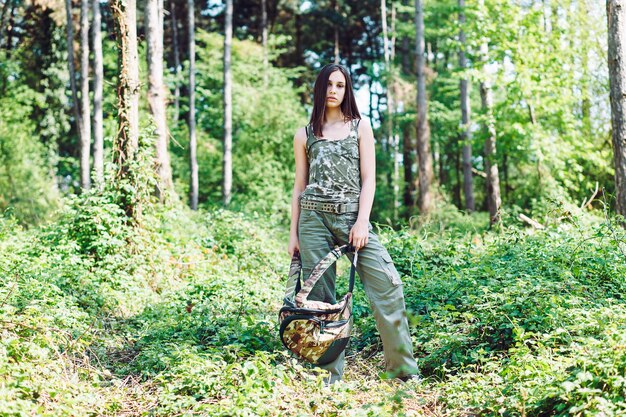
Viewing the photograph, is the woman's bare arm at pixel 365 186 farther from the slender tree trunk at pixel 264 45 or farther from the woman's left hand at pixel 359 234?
the slender tree trunk at pixel 264 45

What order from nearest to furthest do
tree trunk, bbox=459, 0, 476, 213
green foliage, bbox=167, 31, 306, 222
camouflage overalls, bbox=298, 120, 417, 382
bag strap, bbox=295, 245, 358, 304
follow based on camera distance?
1. bag strap, bbox=295, 245, 358, 304
2. camouflage overalls, bbox=298, 120, 417, 382
3. tree trunk, bbox=459, 0, 476, 213
4. green foliage, bbox=167, 31, 306, 222


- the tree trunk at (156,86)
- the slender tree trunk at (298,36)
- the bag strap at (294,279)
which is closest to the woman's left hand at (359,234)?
the bag strap at (294,279)

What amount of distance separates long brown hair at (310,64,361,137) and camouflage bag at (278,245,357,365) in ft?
3.09

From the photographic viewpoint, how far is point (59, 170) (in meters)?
25.6

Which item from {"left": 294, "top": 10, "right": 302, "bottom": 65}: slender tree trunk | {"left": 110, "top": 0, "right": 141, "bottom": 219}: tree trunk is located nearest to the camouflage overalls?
{"left": 110, "top": 0, "right": 141, "bottom": 219}: tree trunk

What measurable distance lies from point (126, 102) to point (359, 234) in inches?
191

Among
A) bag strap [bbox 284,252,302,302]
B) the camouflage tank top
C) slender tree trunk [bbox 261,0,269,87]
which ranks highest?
slender tree trunk [bbox 261,0,269,87]

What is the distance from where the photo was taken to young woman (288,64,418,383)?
4660 millimetres

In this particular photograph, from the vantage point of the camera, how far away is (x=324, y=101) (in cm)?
480

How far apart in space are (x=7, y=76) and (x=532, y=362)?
2451 centimetres

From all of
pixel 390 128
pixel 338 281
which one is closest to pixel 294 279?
pixel 338 281

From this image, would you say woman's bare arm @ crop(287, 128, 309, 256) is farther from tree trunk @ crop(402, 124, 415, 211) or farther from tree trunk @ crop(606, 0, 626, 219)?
tree trunk @ crop(402, 124, 415, 211)

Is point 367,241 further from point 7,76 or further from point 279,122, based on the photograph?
point 7,76

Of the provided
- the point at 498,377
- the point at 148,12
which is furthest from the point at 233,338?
the point at 148,12
